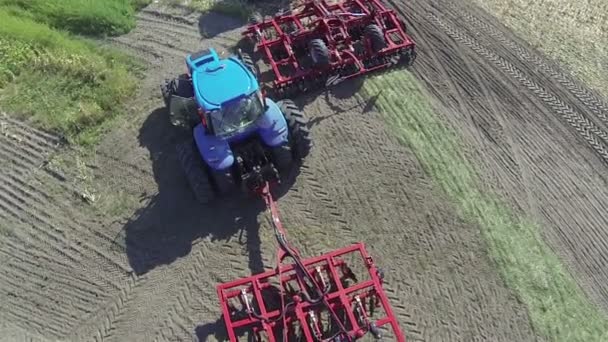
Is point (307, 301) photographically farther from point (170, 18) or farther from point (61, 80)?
point (170, 18)

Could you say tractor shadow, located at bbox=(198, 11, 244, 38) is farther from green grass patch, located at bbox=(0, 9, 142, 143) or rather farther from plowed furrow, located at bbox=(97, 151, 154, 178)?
plowed furrow, located at bbox=(97, 151, 154, 178)

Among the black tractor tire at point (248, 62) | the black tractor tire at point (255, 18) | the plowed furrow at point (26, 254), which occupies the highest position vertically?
the black tractor tire at point (255, 18)

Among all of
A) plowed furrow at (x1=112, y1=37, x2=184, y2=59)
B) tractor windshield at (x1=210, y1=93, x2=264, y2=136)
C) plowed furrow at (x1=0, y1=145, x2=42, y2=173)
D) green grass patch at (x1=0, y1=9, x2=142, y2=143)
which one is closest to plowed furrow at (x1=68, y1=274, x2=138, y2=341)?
tractor windshield at (x1=210, y1=93, x2=264, y2=136)

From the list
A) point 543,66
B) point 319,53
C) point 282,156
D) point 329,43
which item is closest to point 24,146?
point 282,156

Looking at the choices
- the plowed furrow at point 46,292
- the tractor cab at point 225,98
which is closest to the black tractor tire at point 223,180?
the tractor cab at point 225,98

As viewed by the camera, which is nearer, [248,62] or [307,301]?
[307,301]

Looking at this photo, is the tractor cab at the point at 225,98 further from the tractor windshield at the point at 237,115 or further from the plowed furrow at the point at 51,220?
the plowed furrow at the point at 51,220
